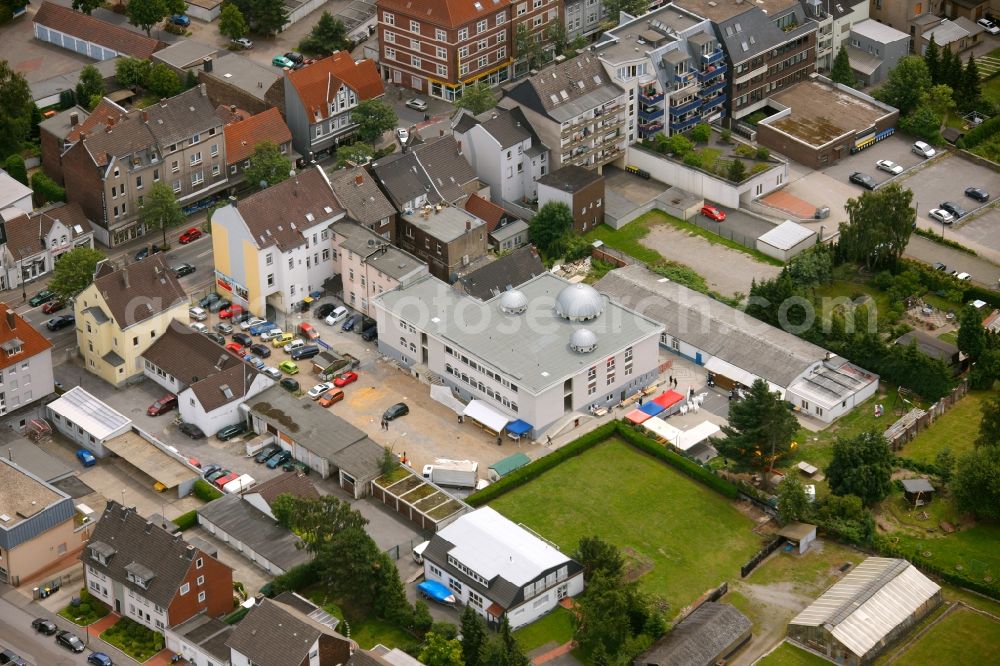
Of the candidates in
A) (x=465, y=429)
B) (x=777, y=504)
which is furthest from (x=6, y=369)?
(x=777, y=504)

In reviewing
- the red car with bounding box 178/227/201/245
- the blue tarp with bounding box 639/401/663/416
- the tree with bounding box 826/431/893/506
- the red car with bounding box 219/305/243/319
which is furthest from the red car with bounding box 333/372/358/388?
the tree with bounding box 826/431/893/506

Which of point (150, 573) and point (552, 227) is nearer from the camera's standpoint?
point (150, 573)

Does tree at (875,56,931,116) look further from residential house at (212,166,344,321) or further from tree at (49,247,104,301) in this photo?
tree at (49,247,104,301)

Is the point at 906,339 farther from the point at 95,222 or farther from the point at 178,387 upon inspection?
the point at 95,222

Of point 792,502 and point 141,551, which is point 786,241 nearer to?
point 792,502

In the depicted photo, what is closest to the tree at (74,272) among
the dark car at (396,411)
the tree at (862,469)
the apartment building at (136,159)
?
the apartment building at (136,159)

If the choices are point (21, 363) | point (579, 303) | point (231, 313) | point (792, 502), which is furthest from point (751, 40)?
point (21, 363)
